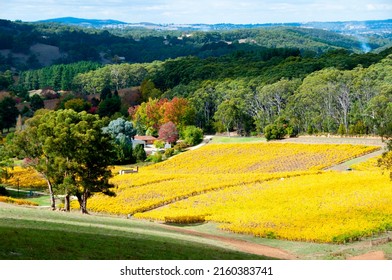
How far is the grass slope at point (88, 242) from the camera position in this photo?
2828 centimetres

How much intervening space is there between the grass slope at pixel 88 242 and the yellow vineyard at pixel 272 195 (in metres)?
9.47

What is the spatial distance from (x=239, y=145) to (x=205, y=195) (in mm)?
39704

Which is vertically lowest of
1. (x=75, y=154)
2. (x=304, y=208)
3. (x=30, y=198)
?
(x=30, y=198)

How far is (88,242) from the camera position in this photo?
104 feet

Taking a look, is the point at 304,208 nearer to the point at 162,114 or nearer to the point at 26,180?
the point at 26,180

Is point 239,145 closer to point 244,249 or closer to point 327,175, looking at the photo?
point 327,175

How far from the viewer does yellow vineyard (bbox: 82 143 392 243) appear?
4659cm

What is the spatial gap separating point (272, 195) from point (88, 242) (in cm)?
3058

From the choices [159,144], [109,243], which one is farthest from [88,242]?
[159,144]

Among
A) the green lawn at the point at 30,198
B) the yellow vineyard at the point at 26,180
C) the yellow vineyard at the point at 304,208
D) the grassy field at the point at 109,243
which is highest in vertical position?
the grassy field at the point at 109,243

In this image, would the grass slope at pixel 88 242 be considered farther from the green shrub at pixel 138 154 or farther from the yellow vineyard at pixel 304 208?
the green shrub at pixel 138 154

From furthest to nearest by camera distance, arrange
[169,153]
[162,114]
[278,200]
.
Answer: [162,114] → [169,153] → [278,200]

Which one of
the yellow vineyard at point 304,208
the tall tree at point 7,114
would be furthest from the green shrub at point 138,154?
the tall tree at point 7,114

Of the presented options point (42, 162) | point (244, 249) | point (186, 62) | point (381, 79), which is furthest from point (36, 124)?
point (186, 62)
